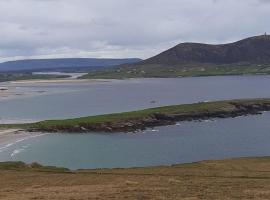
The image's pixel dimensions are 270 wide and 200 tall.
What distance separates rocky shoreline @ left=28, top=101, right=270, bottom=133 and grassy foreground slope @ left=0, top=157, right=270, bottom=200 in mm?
72941

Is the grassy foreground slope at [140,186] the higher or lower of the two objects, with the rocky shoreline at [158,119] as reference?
higher

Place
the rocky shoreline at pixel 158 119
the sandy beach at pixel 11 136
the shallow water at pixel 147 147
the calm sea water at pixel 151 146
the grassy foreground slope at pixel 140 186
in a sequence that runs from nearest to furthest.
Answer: the grassy foreground slope at pixel 140 186 < the shallow water at pixel 147 147 < the calm sea water at pixel 151 146 < the sandy beach at pixel 11 136 < the rocky shoreline at pixel 158 119

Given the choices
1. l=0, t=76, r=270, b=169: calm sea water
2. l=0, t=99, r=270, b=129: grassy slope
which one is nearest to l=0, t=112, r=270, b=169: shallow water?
l=0, t=76, r=270, b=169: calm sea water

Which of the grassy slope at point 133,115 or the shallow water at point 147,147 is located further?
the grassy slope at point 133,115

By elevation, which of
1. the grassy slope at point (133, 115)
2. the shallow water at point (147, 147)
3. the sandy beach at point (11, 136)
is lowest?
the shallow water at point (147, 147)

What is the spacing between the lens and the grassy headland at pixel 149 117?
5069 inches

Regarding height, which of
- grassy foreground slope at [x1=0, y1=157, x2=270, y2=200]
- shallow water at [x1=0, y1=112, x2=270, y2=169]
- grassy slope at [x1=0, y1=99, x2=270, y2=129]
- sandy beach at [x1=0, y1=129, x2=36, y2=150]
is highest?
grassy foreground slope at [x1=0, y1=157, x2=270, y2=200]

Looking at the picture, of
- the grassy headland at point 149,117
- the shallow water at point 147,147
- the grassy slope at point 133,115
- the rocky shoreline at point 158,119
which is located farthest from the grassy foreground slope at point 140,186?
the grassy slope at point 133,115

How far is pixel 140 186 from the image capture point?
136ft

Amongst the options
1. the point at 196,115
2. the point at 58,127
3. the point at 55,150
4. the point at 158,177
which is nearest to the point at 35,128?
the point at 58,127

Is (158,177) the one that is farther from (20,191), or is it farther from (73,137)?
(73,137)

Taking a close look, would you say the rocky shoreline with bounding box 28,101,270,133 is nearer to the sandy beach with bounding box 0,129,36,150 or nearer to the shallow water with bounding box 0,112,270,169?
the sandy beach with bounding box 0,129,36,150

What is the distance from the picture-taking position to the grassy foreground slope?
122 ft

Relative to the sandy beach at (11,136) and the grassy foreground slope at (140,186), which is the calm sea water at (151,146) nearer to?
the sandy beach at (11,136)
